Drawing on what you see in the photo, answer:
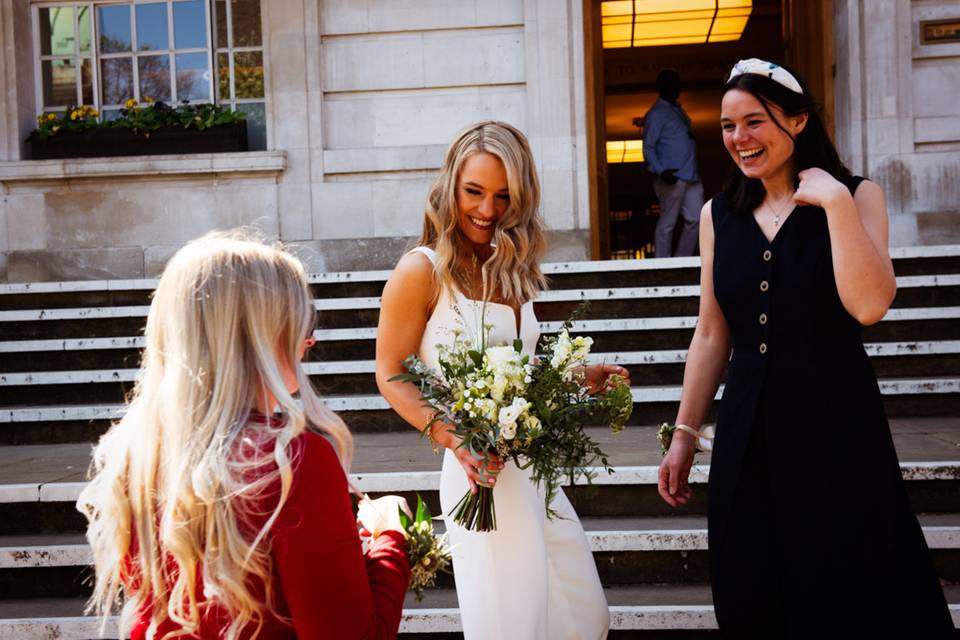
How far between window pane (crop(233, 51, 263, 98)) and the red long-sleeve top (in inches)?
345

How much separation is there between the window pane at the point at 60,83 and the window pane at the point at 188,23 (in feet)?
3.78

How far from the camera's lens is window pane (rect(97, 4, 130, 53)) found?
10.1 meters

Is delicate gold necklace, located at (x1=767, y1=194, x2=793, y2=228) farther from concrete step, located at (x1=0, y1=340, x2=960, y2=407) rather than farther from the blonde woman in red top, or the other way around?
concrete step, located at (x1=0, y1=340, x2=960, y2=407)

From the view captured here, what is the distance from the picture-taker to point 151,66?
10.0 meters

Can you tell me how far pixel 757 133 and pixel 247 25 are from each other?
840 cm

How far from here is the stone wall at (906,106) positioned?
8.72 m

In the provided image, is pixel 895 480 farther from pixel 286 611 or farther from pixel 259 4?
pixel 259 4

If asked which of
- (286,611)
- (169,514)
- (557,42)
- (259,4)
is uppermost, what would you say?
(259,4)

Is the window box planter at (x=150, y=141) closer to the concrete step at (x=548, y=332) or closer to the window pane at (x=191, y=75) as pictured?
the window pane at (x=191, y=75)

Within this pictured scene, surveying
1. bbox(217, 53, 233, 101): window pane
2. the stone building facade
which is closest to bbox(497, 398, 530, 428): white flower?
the stone building facade

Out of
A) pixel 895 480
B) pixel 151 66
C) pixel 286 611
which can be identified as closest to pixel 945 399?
pixel 895 480

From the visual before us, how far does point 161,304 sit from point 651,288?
5.86m

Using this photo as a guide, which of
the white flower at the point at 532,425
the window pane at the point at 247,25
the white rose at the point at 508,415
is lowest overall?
the white flower at the point at 532,425

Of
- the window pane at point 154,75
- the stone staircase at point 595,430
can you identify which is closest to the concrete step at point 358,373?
the stone staircase at point 595,430
